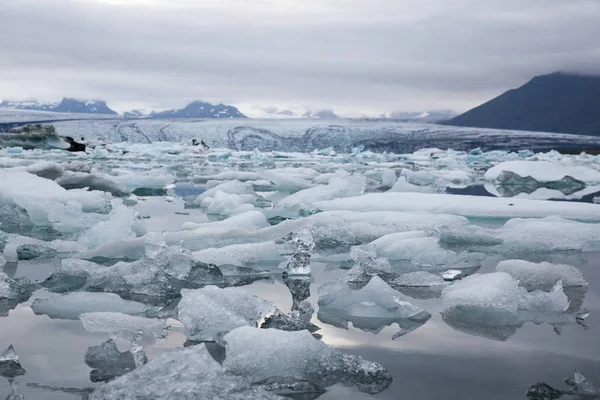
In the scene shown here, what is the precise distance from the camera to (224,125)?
2716 centimetres

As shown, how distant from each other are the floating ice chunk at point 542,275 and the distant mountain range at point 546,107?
118761mm

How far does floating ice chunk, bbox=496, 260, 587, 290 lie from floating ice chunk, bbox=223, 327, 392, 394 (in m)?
0.94

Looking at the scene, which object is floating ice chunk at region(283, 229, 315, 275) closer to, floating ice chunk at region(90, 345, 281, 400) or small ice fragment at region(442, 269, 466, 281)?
small ice fragment at region(442, 269, 466, 281)

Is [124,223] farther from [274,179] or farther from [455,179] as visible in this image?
[455,179]

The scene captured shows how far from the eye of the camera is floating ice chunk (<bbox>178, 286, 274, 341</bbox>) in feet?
4.68

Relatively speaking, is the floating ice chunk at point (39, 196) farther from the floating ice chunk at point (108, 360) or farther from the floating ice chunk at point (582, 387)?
the floating ice chunk at point (582, 387)

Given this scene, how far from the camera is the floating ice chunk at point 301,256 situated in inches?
82.7

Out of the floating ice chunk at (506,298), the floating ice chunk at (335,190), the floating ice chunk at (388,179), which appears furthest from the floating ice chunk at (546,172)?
the floating ice chunk at (506,298)

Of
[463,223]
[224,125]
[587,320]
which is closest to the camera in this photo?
[587,320]

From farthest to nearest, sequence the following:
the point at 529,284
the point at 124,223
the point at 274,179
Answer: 1. the point at 274,179
2. the point at 124,223
3. the point at 529,284

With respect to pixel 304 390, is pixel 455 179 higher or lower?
lower

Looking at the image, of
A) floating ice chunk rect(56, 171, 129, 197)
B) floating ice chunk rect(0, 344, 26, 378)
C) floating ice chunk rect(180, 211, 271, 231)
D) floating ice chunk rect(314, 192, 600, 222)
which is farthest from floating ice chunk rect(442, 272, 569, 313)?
floating ice chunk rect(56, 171, 129, 197)

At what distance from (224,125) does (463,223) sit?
24548mm

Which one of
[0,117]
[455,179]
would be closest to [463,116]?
[0,117]
